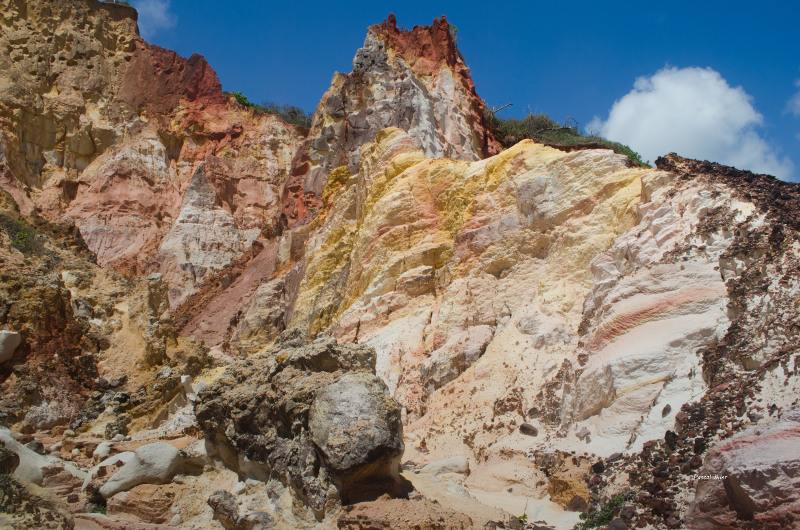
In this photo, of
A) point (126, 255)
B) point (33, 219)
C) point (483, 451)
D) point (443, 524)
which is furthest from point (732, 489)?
point (126, 255)

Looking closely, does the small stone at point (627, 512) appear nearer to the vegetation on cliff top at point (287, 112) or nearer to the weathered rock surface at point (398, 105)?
the weathered rock surface at point (398, 105)

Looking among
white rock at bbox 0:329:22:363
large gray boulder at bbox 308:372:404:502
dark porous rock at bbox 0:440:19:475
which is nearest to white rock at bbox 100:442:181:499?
dark porous rock at bbox 0:440:19:475

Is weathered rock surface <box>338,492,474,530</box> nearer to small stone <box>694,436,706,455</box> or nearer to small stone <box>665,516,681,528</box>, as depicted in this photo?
small stone <box>665,516,681,528</box>

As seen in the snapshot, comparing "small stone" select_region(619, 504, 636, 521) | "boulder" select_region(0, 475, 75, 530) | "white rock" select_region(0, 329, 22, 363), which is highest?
"white rock" select_region(0, 329, 22, 363)

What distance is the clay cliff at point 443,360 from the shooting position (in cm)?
743

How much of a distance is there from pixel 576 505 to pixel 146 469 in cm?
566

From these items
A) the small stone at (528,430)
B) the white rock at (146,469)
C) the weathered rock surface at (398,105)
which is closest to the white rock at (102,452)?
the white rock at (146,469)

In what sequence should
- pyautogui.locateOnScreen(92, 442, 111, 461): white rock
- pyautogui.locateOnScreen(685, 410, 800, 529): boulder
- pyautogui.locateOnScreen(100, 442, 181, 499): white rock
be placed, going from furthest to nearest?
pyautogui.locateOnScreen(92, 442, 111, 461): white rock → pyautogui.locateOnScreen(100, 442, 181, 499): white rock → pyautogui.locateOnScreen(685, 410, 800, 529): boulder

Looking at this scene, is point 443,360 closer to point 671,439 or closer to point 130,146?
point 671,439

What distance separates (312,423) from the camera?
8.07 metres

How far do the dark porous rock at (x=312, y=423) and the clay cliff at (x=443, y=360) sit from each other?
0.04 metres

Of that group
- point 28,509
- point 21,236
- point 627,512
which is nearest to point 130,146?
point 21,236

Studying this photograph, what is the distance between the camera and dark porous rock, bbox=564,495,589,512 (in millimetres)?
7918

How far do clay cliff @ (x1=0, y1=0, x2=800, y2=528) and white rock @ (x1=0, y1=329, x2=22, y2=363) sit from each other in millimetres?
40
